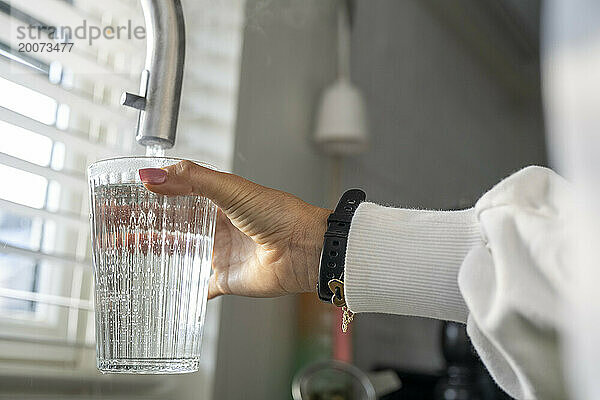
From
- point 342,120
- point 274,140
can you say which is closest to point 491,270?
point 274,140

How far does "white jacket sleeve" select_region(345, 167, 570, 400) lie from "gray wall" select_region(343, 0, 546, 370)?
49cm

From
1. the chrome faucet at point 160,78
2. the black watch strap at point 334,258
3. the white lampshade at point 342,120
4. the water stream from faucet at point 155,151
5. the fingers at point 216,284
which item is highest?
the white lampshade at point 342,120

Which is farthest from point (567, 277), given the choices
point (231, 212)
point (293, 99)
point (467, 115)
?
point (467, 115)

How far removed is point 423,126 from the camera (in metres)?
0.97

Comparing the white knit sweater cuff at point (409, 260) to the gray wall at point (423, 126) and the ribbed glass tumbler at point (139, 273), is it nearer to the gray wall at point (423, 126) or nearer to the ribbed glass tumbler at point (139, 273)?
the ribbed glass tumbler at point (139, 273)

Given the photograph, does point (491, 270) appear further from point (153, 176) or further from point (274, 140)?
point (274, 140)

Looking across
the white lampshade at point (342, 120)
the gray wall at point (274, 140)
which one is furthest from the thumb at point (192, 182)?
the white lampshade at point (342, 120)

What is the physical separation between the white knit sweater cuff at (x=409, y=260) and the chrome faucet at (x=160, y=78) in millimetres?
136

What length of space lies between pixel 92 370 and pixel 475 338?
0.31 meters

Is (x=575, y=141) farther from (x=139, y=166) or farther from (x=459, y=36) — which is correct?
(x=459, y=36)

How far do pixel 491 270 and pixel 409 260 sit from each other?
82 millimetres

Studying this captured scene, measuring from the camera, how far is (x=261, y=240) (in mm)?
500

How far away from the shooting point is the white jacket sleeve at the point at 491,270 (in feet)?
1.05

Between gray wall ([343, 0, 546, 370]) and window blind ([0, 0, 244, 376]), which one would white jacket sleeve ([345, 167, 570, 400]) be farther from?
gray wall ([343, 0, 546, 370])
